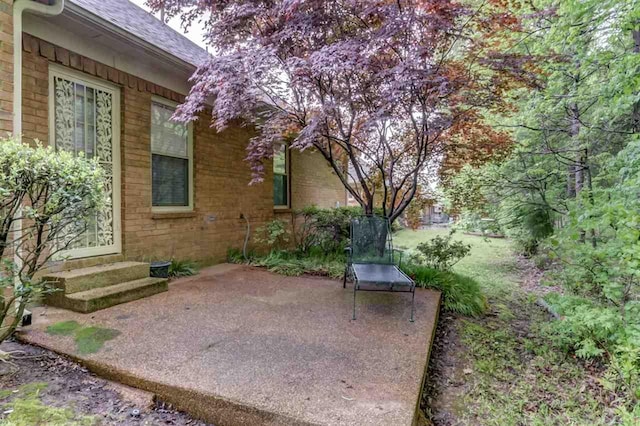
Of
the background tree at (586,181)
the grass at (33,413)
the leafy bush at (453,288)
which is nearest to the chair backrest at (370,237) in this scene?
the leafy bush at (453,288)

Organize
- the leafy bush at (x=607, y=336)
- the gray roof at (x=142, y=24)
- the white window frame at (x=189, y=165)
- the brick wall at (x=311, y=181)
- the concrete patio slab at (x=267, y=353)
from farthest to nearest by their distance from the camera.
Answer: the brick wall at (x=311, y=181)
the white window frame at (x=189, y=165)
the gray roof at (x=142, y=24)
the leafy bush at (x=607, y=336)
the concrete patio slab at (x=267, y=353)

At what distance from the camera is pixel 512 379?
9.82 feet

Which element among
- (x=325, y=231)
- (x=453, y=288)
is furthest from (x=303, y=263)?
(x=453, y=288)

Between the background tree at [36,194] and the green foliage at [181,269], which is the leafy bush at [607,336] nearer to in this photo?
the background tree at [36,194]

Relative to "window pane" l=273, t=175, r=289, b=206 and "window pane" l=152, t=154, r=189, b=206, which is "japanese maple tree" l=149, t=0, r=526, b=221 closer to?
"window pane" l=152, t=154, r=189, b=206

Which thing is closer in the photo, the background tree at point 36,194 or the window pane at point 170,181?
the background tree at point 36,194

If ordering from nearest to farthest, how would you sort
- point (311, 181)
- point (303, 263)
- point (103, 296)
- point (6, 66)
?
point (6, 66) → point (103, 296) → point (303, 263) → point (311, 181)

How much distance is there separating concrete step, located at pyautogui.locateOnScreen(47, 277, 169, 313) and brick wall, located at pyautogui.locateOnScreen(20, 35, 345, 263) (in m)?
0.75

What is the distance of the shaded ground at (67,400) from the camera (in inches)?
75.5

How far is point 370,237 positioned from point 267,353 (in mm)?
2918

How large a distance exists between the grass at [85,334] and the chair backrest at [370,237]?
3.28 metres

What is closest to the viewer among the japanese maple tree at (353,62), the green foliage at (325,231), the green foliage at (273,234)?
the japanese maple tree at (353,62)

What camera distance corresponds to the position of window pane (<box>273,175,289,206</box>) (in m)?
8.51

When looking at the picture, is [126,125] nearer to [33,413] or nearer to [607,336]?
[33,413]
